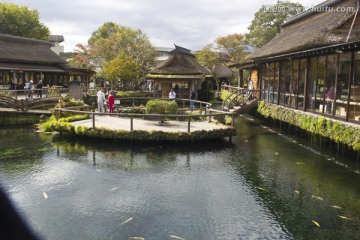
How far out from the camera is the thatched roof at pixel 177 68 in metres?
43.0

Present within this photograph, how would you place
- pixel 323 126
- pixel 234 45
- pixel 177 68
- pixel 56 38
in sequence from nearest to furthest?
pixel 323 126, pixel 177 68, pixel 234 45, pixel 56 38

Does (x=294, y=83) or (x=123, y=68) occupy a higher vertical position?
(x=123, y=68)

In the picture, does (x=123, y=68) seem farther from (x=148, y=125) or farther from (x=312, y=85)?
(x=312, y=85)

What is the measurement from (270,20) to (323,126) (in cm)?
4352

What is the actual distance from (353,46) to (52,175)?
13.8m

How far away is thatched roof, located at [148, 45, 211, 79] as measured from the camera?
1692 inches

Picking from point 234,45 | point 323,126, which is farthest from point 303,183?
point 234,45

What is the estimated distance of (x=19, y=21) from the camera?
5984 centimetres

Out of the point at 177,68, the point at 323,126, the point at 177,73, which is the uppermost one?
the point at 177,68

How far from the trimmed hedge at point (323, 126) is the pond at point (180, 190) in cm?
101

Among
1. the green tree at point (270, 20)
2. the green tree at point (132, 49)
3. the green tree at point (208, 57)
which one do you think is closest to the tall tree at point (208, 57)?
the green tree at point (208, 57)

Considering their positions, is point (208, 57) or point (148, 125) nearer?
point (148, 125)

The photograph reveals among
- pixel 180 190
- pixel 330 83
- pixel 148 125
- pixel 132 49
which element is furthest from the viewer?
pixel 132 49

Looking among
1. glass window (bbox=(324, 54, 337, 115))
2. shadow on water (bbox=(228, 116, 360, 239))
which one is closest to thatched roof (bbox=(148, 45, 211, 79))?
shadow on water (bbox=(228, 116, 360, 239))
